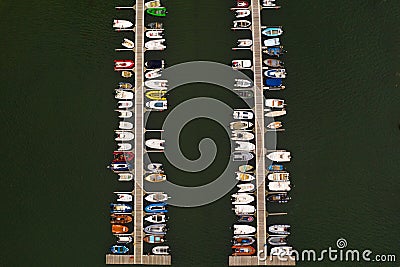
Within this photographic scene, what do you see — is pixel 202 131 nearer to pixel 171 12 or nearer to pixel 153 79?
pixel 153 79

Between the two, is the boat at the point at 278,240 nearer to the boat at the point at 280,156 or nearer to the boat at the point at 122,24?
the boat at the point at 280,156

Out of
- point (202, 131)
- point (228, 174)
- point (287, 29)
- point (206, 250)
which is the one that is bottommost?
point (206, 250)

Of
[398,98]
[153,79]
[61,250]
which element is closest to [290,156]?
[398,98]

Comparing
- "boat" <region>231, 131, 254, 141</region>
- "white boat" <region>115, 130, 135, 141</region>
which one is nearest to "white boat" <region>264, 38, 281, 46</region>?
"boat" <region>231, 131, 254, 141</region>

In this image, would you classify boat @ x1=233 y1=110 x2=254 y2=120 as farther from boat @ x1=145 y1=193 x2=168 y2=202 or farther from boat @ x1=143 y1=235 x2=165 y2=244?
boat @ x1=143 y1=235 x2=165 y2=244

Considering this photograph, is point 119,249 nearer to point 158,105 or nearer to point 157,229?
point 157,229

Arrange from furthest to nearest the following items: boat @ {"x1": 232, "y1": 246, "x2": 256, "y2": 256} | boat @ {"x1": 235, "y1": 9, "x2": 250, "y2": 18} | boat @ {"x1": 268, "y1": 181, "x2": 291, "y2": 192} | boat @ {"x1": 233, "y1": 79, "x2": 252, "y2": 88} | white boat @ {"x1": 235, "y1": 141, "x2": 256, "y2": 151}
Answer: boat @ {"x1": 235, "y1": 9, "x2": 250, "y2": 18}, boat @ {"x1": 233, "y1": 79, "x2": 252, "y2": 88}, white boat @ {"x1": 235, "y1": 141, "x2": 256, "y2": 151}, boat @ {"x1": 268, "y1": 181, "x2": 291, "y2": 192}, boat @ {"x1": 232, "y1": 246, "x2": 256, "y2": 256}

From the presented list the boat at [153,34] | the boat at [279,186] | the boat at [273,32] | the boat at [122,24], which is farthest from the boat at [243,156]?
the boat at [122,24]
